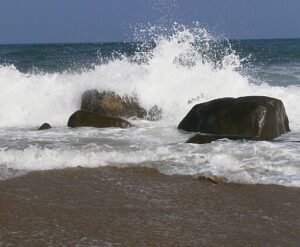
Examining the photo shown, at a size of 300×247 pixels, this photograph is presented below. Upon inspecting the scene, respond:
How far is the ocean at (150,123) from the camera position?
4.73 metres

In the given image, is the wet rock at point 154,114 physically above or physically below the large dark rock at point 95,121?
above

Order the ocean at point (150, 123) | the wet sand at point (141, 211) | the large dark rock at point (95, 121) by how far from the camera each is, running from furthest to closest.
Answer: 1. the large dark rock at point (95, 121)
2. the ocean at point (150, 123)
3. the wet sand at point (141, 211)

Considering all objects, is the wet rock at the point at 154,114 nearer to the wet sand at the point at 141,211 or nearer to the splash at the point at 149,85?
the splash at the point at 149,85

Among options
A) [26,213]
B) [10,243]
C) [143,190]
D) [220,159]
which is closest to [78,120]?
[220,159]

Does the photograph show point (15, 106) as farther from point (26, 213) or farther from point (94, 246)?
point (94, 246)

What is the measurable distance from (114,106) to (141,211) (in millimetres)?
4839

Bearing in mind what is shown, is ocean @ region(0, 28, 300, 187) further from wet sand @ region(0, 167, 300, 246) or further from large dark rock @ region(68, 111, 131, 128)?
wet sand @ region(0, 167, 300, 246)

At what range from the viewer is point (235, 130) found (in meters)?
6.27

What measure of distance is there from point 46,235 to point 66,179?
136 centimetres

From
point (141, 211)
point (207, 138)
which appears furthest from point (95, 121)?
point (141, 211)

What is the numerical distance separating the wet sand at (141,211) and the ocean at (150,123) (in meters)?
0.36

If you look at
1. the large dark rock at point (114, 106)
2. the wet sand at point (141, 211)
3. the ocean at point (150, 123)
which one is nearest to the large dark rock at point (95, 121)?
the ocean at point (150, 123)

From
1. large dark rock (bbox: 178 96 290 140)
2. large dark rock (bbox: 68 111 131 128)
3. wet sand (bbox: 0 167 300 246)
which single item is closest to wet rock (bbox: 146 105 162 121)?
large dark rock (bbox: 68 111 131 128)

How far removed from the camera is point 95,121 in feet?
23.6
